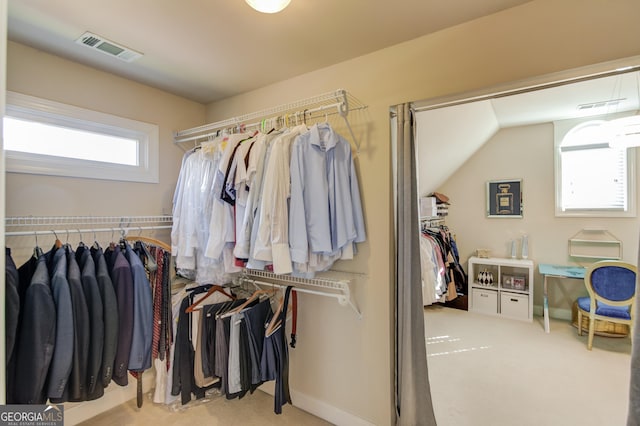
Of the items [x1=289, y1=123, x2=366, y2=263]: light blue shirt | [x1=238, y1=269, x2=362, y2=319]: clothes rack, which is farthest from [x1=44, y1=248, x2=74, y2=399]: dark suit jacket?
[x1=289, y1=123, x2=366, y2=263]: light blue shirt

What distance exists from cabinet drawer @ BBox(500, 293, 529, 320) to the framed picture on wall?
961 mm

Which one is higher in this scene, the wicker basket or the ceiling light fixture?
the ceiling light fixture

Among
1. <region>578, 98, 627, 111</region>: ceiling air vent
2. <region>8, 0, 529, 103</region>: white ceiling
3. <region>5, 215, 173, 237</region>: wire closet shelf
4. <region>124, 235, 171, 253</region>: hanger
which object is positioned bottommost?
<region>124, 235, 171, 253</region>: hanger

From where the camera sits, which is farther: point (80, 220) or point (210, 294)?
point (210, 294)

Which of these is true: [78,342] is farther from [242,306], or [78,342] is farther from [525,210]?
[525,210]

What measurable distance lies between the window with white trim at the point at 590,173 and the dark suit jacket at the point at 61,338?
14.7 feet

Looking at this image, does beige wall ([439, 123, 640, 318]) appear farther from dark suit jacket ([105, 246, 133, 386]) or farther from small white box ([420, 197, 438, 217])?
dark suit jacket ([105, 246, 133, 386])

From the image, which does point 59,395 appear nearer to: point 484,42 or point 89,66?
point 89,66

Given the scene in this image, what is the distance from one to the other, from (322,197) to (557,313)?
3.46 metres

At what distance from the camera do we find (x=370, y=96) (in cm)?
183

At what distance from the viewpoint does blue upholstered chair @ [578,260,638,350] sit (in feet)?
8.42

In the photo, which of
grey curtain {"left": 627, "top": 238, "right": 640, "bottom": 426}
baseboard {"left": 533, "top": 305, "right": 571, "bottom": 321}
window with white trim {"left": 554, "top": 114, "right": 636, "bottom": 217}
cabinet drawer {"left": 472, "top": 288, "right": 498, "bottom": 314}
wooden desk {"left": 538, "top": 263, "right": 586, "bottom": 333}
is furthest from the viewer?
cabinet drawer {"left": 472, "top": 288, "right": 498, "bottom": 314}

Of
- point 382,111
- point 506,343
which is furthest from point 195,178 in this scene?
point 506,343

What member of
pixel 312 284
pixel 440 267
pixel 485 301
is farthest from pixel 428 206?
pixel 312 284
